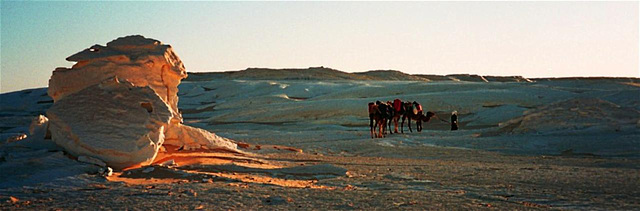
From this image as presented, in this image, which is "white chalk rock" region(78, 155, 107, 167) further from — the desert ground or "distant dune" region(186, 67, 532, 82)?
"distant dune" region(186, 67, 532, 82)

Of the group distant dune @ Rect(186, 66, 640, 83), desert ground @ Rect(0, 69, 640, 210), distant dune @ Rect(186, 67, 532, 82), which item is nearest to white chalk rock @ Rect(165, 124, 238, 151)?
desert ground @ Rect(0, 69, 640, 210)

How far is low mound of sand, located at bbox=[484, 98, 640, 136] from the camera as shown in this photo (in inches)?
852

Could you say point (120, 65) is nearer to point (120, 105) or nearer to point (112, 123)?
point (120, 105)

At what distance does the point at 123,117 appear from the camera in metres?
12.0

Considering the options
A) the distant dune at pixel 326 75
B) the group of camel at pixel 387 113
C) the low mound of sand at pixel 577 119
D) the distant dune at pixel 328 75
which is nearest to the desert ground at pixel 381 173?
the low mound of sand at pixel 577 119

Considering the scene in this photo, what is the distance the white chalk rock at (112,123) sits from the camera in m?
11.5

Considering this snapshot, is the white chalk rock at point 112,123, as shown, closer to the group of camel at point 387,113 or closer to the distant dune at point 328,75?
the group of camel at point 387,113

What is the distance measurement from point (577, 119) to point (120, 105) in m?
15.6

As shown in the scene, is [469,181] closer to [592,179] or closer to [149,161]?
[592,179]

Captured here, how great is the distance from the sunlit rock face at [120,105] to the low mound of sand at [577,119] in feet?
38.6

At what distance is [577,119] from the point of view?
2266 centimetres

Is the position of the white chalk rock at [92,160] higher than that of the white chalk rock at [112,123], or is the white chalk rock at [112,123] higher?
the white chalk rock at [112,123]

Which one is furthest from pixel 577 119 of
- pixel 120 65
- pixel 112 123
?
pixel 112 123

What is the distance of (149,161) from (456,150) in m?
9.59
